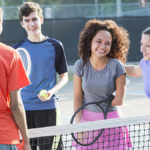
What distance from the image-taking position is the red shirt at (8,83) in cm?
245

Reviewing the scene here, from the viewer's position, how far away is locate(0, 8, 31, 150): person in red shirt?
96.9 inches

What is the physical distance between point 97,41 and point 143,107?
6.41m

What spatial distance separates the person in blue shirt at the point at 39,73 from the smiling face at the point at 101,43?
0.48 metres

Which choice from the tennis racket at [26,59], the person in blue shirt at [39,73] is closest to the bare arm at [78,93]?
the person in blue shirt at [39,73]

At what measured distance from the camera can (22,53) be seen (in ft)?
12.8

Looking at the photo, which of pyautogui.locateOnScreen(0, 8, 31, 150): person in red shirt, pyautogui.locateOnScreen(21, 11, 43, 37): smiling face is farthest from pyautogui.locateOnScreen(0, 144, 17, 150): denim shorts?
pyautogui.locateOnScreen(21, 11, 43, 37): smiling face

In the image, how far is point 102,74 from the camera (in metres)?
3.51

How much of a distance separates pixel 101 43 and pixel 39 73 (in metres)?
0.64

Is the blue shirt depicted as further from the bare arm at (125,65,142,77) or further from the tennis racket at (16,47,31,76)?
the bare arm at (125,65,142,77)

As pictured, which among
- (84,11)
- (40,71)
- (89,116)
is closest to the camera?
(89,116)

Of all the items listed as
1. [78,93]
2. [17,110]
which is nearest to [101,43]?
[78,93]

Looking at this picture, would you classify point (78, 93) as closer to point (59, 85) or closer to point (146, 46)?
point (59, 85)

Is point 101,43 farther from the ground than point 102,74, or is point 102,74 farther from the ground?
point 101,43

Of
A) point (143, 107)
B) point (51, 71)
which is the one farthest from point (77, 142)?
point (143, 107)
